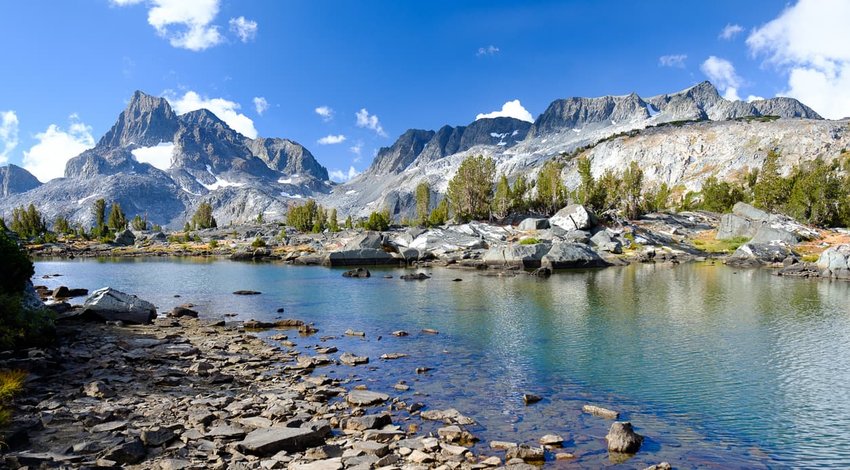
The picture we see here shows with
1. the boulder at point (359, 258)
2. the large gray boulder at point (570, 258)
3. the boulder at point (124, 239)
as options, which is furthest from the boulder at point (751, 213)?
the boulder at point (124, 239)

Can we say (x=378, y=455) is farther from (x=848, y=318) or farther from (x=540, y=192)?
(x=540, y=192)

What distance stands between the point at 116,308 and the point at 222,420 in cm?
2407

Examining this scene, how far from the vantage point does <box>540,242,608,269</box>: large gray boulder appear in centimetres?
7712

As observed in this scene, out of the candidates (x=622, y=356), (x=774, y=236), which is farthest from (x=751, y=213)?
(x=622, y=356)

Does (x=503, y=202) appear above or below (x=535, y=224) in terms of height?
above

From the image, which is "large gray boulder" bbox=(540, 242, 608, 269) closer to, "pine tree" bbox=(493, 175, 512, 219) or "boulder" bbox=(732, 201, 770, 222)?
"boulder" bbox=(732, 201, 770, 222)

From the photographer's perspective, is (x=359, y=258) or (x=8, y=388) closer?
(x=8, y=388)

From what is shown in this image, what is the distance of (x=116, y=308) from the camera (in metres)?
34.6

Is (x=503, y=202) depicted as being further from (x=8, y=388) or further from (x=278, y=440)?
(x=8, y=388)

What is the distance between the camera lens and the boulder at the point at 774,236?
9119 centimetres

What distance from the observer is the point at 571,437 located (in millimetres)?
15562

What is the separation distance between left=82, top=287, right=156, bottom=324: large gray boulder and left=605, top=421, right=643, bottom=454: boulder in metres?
31.6

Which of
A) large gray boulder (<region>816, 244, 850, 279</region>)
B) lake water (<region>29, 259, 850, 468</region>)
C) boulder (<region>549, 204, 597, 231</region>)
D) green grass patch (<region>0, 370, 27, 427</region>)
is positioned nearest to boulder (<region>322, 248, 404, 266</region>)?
lake water (<region>29, 259, 850, 468</region>)

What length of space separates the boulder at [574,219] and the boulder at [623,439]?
3796 inches
